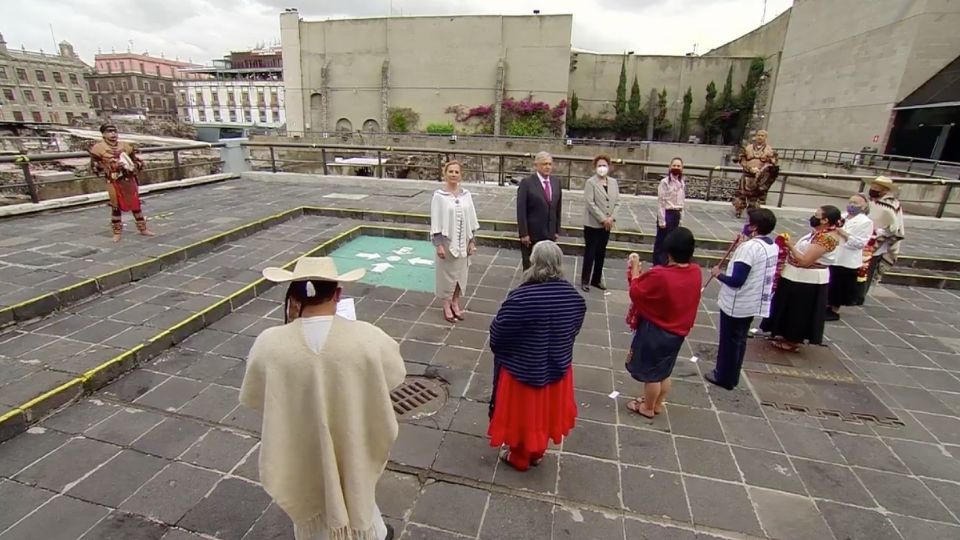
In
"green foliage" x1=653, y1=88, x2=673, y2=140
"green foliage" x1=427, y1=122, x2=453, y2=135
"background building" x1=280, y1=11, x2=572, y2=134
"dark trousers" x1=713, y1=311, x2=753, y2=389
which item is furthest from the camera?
"green foliage" x1=653, y1=88, x2=673, y2=140

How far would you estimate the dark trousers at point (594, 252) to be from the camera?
17.6ft

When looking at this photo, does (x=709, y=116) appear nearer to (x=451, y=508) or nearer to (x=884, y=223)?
(x=884, y=223)

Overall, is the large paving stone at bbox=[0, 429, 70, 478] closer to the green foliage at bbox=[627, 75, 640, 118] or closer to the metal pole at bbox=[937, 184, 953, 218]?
the metal pole at bbox=[937, 184, 953, 218]

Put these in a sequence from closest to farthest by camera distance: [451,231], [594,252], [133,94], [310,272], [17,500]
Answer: [310,272] → [17,500] → [451,231] → [594,252] → [133,94]

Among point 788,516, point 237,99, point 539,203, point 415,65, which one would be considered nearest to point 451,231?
point 539,203

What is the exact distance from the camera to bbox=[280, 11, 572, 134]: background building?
33188 mm

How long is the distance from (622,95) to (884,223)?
35.3 metres

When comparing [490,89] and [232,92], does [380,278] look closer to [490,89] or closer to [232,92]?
[490,89]

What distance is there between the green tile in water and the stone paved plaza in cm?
61

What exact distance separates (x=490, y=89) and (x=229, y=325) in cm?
3326

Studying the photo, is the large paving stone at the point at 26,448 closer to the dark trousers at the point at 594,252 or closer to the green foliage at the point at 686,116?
the dark trousers at the point at 594,252

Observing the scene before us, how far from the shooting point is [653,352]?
3.00 meters

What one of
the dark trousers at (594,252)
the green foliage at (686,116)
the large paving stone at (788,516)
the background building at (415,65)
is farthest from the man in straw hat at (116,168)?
the green foliage at (686,116)

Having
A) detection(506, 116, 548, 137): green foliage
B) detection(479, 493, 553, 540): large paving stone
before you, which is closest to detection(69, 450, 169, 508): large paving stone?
detection(479, 493, 553, 540): large paving stone
